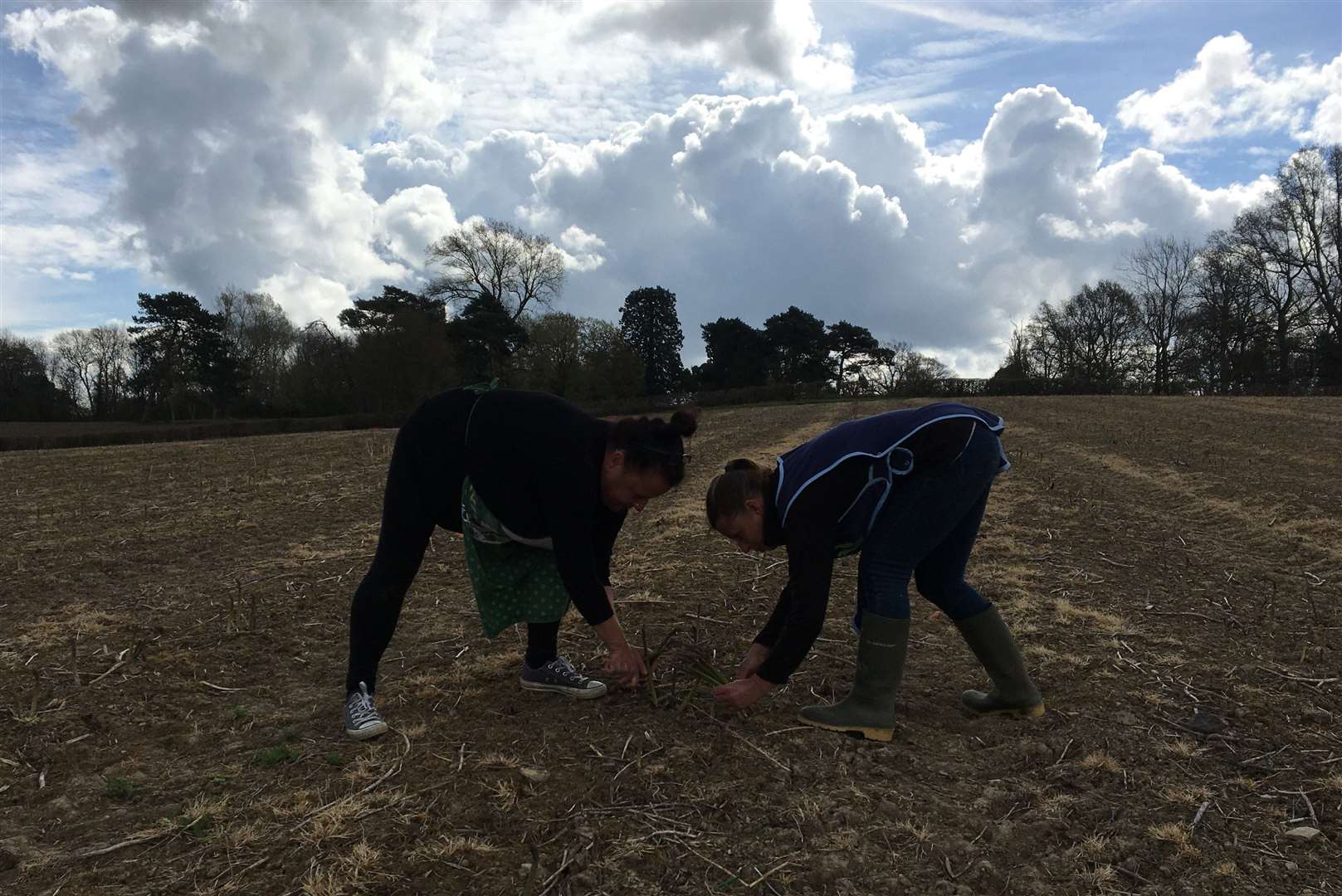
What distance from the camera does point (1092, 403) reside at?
2828cm

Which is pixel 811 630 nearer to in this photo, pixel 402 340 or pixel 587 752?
pixel 587 752

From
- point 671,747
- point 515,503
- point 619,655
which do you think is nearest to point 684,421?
point 515,503

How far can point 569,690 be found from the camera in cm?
346

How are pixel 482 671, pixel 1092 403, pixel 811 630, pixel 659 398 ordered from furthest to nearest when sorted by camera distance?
pixel 659 398 < pixel 1092 403 < pixel 482 671 < pixel 811 630

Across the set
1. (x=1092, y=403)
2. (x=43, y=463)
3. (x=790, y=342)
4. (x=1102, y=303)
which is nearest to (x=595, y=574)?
(x=43, y=463)

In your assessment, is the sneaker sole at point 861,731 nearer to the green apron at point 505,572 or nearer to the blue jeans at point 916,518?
the blue jeans at point 916,518

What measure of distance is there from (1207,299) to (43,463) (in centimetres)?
5600

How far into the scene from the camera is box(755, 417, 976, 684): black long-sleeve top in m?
2.60

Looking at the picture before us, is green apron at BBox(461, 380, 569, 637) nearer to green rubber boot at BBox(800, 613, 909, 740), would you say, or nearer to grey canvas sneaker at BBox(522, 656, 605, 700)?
grey canvas sneaker at BBox(522, 656, 605, 700)

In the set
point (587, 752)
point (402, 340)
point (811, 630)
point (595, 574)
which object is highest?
point (402, 340)

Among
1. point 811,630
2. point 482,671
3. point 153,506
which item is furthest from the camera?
point 153,506

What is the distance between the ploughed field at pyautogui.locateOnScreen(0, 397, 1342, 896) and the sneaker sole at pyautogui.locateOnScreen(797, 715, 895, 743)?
0.15 ft

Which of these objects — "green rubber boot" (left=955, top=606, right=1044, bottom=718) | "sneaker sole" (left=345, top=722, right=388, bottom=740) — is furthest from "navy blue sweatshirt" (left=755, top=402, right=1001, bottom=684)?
"sneaker sole" (left=345, top=722, right=388, bottom=740)

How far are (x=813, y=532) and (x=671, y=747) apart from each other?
1036 mm
